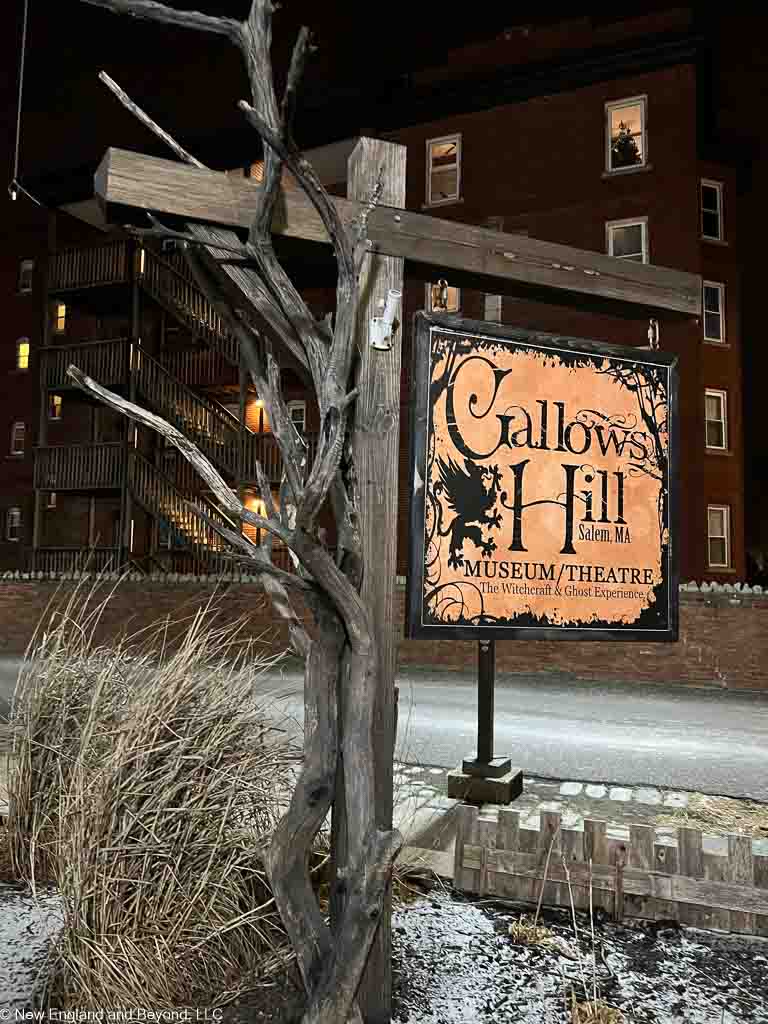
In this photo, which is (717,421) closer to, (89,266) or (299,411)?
(299,411)

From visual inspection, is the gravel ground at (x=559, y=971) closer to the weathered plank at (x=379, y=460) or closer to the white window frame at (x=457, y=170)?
the weathered plank at (x=379, y=460)

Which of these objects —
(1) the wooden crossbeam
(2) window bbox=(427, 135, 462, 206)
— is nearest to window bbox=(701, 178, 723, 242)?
(2) window bbox=(427, 135, 462, 206)

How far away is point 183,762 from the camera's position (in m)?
3.07

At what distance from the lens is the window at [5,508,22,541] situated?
28.8m

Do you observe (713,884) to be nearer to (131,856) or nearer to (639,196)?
(131,856)

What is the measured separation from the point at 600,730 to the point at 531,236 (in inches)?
616

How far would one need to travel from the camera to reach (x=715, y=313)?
70.4 ft

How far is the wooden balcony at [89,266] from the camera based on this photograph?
21141 mm

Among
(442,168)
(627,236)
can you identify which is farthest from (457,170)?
(627,236)

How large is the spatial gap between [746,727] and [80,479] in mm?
16427

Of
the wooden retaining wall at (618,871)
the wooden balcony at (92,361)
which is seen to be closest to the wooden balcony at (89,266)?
the wooden balcony at (92,361)

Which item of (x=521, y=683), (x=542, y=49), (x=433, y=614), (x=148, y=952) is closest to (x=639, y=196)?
(x=542, y=49)

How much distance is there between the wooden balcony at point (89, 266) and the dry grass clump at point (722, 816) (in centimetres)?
1942

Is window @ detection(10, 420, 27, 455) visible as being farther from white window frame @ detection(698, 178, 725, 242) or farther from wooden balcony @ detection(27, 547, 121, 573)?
white window frame @ detection(698, 178, 725, 242)
